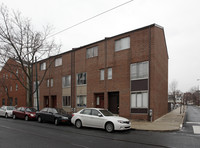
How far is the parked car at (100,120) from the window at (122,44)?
329 inches

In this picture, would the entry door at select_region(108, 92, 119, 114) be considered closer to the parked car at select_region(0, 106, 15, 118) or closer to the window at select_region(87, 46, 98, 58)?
the window at select_region(87, 46, 98, 58)

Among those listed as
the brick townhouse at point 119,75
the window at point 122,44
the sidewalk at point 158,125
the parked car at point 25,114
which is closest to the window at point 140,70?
the brick townhouse at point 119,75

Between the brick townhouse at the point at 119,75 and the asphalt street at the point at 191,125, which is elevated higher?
the brick townhouse at the point at 119,75

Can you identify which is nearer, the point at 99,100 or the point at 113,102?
the point at 113,102

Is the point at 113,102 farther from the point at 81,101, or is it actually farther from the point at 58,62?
the point at 58,62

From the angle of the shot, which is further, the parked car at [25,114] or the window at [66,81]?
the window at [66,81]

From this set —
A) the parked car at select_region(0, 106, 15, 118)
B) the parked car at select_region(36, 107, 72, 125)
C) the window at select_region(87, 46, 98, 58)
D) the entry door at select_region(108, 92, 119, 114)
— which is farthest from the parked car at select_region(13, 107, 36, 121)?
the window at select_region(87, 46, 98, 58)

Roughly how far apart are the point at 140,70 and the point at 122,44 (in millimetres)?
3464

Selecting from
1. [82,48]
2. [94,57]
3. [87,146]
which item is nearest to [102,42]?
[94,57]

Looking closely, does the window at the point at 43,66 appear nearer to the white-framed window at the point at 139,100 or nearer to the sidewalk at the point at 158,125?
the white-framed window at the point at 139,100

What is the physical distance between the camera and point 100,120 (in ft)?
40.0

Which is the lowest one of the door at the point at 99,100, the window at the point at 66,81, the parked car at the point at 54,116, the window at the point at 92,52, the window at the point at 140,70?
the parked car at the point at 54,116

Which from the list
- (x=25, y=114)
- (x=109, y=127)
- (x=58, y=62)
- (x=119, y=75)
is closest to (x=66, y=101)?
(x=58, y=62)

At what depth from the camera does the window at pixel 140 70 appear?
674 inches
